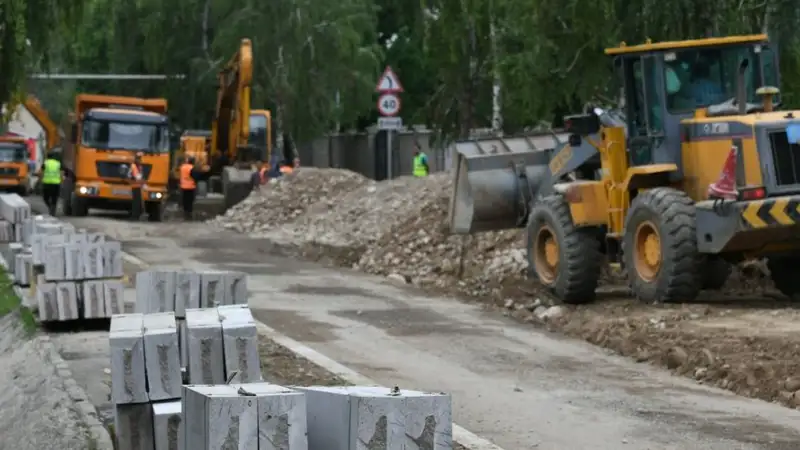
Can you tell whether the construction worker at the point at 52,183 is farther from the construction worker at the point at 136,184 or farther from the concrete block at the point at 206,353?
the concrete block at the point at 206,353

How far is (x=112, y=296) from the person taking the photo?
16.3 metres

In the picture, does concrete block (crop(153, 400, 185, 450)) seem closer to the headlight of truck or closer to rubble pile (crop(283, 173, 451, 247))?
rubble pile (crop(283, 173, 451, 247))

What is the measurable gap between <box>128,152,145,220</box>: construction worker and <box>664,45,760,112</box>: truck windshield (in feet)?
71.5

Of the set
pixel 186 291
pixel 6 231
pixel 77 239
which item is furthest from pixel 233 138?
pixel 186 291

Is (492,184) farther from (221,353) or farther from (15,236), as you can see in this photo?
(221,353)

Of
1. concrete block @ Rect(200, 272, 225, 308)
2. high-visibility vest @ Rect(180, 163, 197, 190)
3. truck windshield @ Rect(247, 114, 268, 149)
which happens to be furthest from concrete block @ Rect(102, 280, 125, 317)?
truck windshield @ Rect(247, 114, 268, 149)

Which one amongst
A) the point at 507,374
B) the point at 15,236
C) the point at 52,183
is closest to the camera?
the point at 507,374

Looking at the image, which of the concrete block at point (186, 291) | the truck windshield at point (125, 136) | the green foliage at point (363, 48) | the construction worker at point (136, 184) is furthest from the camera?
the truck windshield at point (125, 136)

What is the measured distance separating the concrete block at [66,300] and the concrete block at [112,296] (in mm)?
317

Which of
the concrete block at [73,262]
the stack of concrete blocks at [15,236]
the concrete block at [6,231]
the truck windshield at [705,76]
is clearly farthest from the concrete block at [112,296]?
the concrete block at [6,231]

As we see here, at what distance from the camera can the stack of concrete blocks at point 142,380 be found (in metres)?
8.75

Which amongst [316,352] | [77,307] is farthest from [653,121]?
[77,307]

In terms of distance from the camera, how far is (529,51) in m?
25.8

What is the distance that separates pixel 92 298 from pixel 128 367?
25.4 ft
